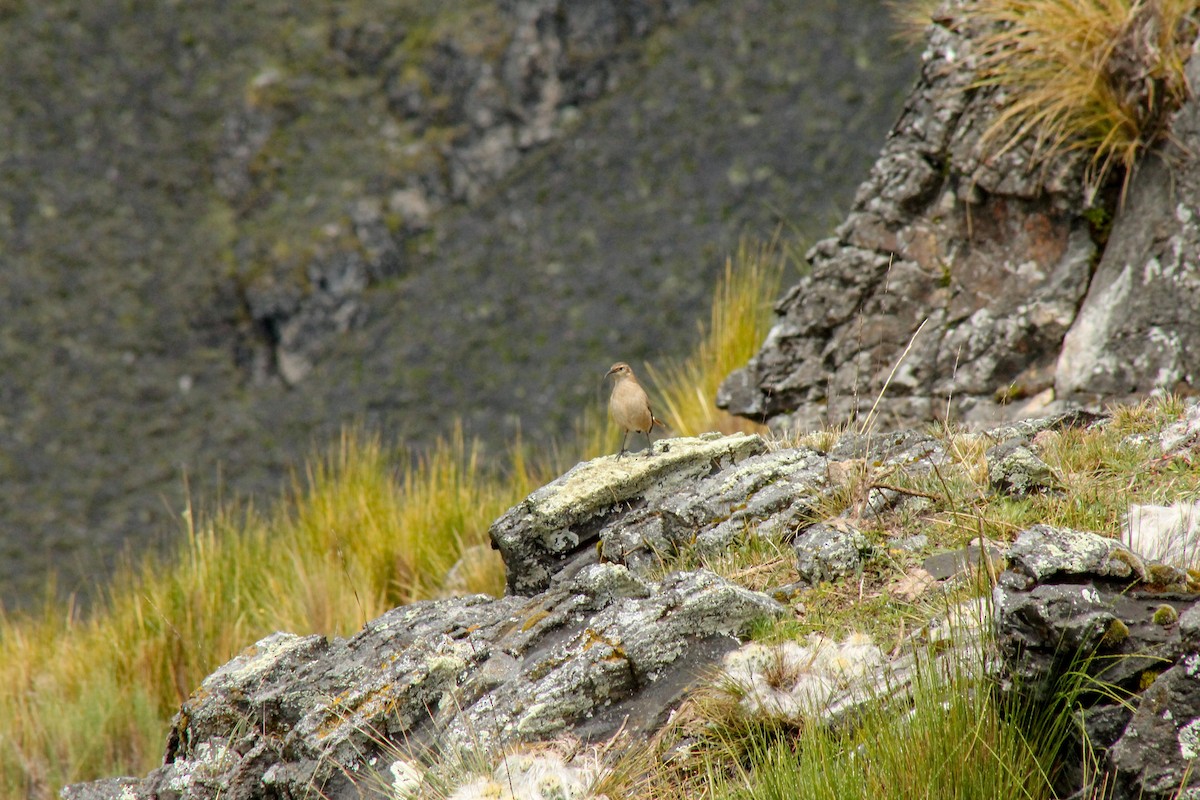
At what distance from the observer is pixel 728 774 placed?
9.73ft

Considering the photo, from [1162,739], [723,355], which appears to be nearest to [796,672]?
[1162,739]

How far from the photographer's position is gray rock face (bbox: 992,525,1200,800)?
2469 millimetres

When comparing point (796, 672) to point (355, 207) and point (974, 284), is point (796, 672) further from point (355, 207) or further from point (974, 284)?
point (355, 207)

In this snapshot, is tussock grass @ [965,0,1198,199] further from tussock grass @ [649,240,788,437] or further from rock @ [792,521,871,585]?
rock @ [792,521,871,585]

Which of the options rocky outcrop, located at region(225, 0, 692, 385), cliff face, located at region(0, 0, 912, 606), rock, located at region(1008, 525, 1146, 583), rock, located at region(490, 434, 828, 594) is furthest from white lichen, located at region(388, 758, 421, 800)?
rocky outcrop, located at region(225, 0, 692, 385)

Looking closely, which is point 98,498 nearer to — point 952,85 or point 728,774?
point 952,85

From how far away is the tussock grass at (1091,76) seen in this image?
19.8 ft

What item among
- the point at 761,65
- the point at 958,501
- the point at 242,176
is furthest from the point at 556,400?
the point at 958,501

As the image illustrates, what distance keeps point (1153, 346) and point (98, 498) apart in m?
20.7

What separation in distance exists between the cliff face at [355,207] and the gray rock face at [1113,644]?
56.8 ft

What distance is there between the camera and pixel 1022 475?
3729 millimetres

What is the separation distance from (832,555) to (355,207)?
75.6 ft

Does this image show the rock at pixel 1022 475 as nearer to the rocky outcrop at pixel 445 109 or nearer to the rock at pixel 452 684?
the rock at pixel 452 684

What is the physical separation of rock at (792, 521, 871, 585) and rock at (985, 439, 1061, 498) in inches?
21.1
